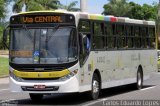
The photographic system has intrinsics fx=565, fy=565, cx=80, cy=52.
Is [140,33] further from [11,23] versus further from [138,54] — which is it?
[11,23]

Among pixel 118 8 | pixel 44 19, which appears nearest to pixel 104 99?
pixel 44 19

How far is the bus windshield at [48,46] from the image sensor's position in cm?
1748

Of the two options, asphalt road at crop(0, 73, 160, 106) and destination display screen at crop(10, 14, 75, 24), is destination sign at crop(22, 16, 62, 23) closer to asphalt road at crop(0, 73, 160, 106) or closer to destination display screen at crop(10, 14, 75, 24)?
destination display screen at crop(10, 14, 75, 24)

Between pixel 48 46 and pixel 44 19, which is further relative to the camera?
pixel 44 19

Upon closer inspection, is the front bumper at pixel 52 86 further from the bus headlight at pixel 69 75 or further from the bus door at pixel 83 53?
the bus door at pixel 83 53

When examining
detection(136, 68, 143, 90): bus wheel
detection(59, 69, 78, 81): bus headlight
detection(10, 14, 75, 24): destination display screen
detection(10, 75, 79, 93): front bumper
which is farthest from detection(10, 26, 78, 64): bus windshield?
detection(136, 68, 143, 90): bus wheel

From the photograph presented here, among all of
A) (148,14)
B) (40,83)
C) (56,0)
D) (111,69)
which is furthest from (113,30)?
(148,14)

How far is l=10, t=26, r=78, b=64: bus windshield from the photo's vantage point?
17484 millimetres

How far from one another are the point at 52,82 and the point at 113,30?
15.3 ft

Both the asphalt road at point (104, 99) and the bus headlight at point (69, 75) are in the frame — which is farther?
the asphalt road at point (104, 99)

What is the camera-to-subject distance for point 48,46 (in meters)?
17.5

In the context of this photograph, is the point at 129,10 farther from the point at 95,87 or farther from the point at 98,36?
the point at 95,87

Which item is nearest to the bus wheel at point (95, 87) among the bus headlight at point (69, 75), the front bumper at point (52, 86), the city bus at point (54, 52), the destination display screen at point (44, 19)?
the city bus at point (54, 52)

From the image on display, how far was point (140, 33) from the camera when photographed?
24.1m
